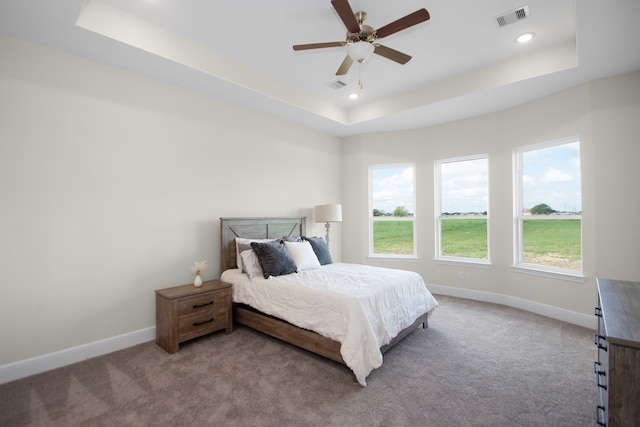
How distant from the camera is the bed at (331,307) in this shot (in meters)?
2.35

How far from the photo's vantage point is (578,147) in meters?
3.55

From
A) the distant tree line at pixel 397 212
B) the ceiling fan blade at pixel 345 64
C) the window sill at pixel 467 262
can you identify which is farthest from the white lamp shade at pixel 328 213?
the ceiling fan blade at pixel 345 64

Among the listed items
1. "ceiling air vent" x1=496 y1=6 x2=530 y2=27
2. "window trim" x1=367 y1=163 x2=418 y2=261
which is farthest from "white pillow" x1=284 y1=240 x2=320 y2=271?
"ceiling air vent" x1=496 y1=6 x2=530 y2=27

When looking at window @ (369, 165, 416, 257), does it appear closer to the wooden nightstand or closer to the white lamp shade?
the white lamp shade

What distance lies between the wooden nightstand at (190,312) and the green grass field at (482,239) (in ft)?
10.2

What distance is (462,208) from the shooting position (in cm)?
480

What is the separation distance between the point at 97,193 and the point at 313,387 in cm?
266

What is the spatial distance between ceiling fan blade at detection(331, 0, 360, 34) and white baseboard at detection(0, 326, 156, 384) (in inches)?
136

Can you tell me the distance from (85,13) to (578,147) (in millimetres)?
5261

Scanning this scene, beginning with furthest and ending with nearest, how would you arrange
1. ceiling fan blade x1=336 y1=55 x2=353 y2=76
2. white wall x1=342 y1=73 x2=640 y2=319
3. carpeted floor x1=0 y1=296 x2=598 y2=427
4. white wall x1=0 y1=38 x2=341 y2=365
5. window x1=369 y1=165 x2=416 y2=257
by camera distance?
Answer: window x1=369 y1=165 x2=416 y2=257, white wall x1=342 y1=73 x2=640 y2=319, ceiling fan blade x1=336 y1=55 x2=353 y2=76, white wall x1=0 y1=38 x2=341 y2=365, carpeted floor x1=0 y1=296 x2=598 y2=427

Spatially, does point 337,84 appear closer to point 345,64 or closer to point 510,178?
point 345,64

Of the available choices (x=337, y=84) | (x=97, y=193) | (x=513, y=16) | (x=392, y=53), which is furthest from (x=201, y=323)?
(x=513, y=16)

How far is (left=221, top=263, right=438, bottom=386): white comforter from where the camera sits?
7.63 ft

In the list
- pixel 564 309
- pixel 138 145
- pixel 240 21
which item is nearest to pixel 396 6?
pixel 240 21
